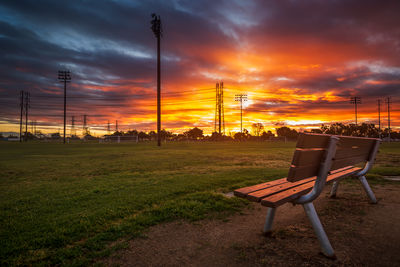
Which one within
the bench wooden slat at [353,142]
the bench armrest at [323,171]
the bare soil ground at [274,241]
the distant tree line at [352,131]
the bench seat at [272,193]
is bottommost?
the bare soil ground at [274,241]

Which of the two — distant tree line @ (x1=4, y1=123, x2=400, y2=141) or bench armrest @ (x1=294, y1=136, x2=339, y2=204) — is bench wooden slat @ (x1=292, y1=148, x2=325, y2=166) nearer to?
bench armrest @ (x1=294, y1=136, x2=339, y2=204)

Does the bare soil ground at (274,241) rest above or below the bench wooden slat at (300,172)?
below

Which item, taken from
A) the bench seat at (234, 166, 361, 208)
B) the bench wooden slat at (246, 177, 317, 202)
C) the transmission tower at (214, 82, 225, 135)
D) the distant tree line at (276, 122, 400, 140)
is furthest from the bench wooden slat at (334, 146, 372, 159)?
the distant tree line at (276, 122, 400, 140)

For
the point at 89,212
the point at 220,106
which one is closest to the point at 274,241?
the point at 89,212

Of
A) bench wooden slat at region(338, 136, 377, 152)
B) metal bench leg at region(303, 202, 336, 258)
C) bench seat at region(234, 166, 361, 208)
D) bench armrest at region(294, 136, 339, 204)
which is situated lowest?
metal bench leg at region(303, 202, 336, 258)

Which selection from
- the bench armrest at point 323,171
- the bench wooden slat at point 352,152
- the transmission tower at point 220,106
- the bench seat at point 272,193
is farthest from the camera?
the transmission tower at point 220,106

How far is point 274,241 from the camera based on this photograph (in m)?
2.47

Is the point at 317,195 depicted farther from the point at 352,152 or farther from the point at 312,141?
the point at 352,152

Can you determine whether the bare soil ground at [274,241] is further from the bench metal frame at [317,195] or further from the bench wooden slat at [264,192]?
the bench wooden slat at [264,192]

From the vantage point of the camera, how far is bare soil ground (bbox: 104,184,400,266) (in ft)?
6.84

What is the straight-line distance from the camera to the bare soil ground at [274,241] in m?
2.08

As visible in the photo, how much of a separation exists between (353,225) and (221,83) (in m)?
58.6

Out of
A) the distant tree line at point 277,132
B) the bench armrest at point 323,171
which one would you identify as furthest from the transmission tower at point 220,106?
the bench armrest at point 323,171

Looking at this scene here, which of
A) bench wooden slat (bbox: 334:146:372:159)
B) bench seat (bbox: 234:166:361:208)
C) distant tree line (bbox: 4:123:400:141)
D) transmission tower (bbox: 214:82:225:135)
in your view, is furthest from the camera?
distant tree line (bbox: 4:123:400:141)
